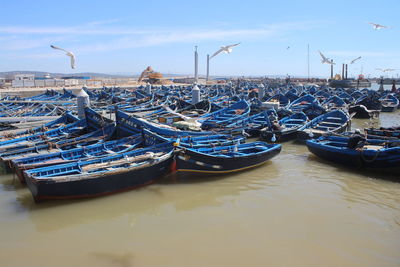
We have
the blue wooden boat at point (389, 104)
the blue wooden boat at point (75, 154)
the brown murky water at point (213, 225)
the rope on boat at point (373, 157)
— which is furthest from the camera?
the blue wooden boat at point (389, 104)

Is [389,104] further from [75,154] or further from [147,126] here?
[75,154]

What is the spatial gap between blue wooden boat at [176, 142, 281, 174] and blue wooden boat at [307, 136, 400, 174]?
2263 mm

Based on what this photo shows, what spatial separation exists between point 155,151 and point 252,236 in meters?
5.38

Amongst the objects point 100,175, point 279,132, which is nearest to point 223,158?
point 100,175

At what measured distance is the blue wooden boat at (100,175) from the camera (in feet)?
31.8

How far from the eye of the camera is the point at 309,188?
1208 cm

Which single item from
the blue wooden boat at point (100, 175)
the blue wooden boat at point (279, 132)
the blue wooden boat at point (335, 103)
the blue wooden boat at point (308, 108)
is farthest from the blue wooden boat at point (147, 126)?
the blue wooden boat at point (335, 103)

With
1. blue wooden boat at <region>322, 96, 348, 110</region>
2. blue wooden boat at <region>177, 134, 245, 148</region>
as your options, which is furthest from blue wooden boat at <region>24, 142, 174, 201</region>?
blue wooden boat at <region>322, 96, 348, 110</region>

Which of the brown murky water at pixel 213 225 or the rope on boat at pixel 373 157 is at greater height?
the rope on boat at pixel 373 157

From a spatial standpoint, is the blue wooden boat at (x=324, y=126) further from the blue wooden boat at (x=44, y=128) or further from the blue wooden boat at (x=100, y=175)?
the blue wooden boat at (x=44, y=128)

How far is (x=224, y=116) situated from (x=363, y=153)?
396 inches

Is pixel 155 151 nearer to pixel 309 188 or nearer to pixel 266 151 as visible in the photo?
pixel 266 151

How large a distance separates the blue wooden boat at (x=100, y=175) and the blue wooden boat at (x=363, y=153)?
730 centimetres

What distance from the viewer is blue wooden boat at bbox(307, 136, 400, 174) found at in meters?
12.7
